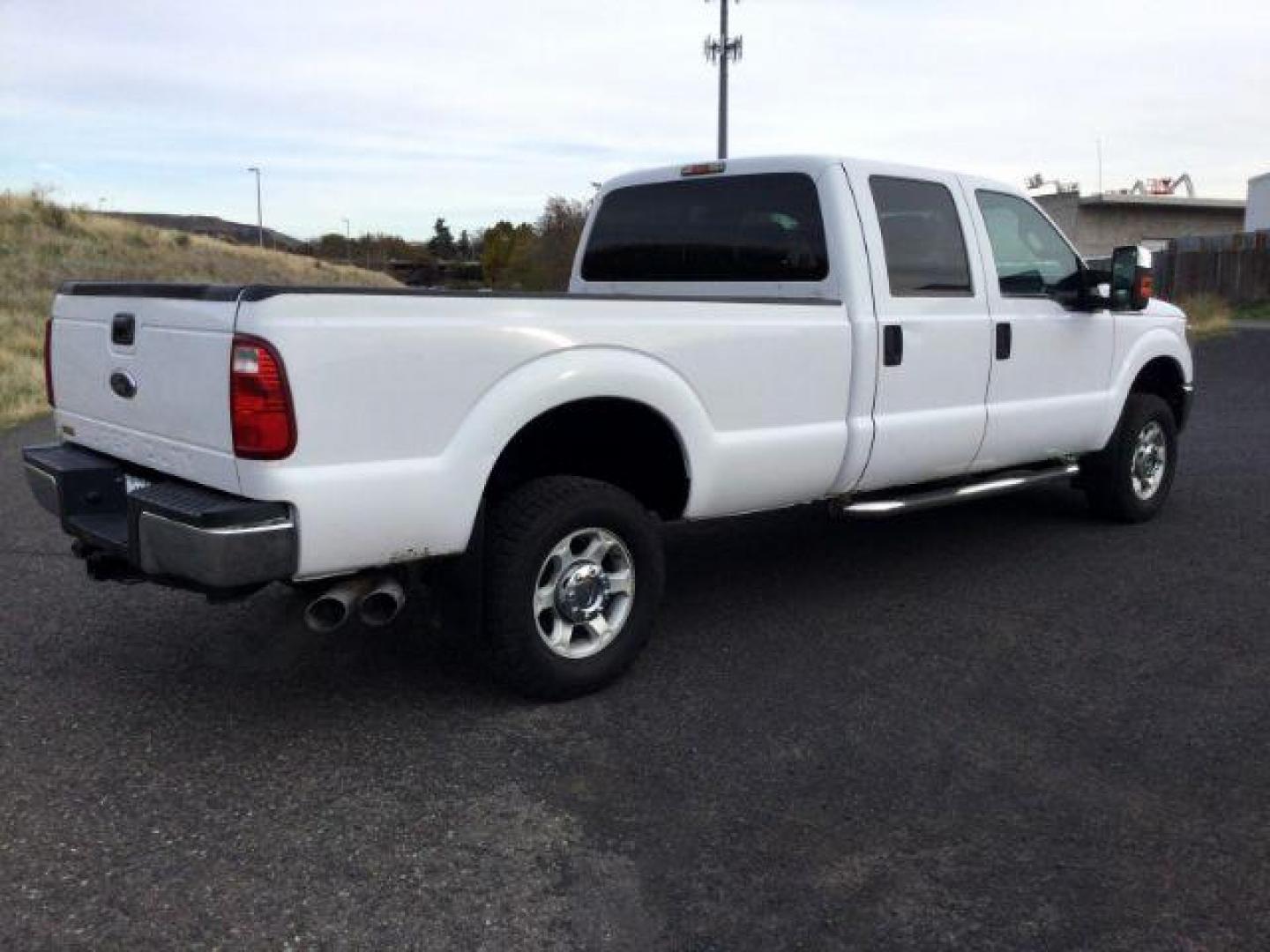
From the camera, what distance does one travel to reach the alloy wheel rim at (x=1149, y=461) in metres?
6.83

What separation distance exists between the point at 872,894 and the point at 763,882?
0.27 metres

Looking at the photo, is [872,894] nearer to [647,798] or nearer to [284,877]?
[647,798]

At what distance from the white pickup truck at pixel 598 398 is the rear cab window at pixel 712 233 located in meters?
0.01

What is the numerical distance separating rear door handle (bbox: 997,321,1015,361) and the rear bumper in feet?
11.8

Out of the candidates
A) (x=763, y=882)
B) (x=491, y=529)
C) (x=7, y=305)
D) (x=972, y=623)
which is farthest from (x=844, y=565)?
(x=7, y=305)

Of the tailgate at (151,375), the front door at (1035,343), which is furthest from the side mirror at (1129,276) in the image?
the tailgate at (151,375)

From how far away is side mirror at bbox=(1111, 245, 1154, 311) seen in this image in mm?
6016

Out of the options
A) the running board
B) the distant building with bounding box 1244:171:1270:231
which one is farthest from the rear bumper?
the distant building with bounding box 1244:171:1270:231

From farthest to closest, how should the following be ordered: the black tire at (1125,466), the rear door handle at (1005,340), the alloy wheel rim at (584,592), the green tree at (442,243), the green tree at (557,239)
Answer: the green tree at (442,243), the green tree at (557,239), the black tire at (1125,466), the rear door handle at (1005,340), the alloy wheel rim at (584,592)

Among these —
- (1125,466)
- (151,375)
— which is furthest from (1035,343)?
(151,375)

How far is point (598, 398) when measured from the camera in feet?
13.2

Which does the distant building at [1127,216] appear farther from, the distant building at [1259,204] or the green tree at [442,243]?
the green tree at [442,243]

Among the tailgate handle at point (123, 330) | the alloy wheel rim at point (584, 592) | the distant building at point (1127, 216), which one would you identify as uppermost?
the distant building at point (1127, 216)

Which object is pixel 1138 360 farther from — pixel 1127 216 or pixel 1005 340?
pixel 1127 216
